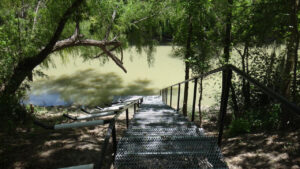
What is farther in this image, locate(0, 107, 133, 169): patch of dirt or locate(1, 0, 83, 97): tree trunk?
locate(1, 0, 83, 97): tree trunk

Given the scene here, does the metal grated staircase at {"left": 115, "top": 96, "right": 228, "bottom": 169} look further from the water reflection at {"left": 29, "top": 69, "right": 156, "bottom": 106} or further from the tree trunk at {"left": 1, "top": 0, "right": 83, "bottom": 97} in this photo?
the water reflection at {"left": 29, "top": 69, "right": 156, "bottom": 106}

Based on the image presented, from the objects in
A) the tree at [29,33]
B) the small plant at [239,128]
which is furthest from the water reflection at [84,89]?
the small plant at [239,128]

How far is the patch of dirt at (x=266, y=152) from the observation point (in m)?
2.29

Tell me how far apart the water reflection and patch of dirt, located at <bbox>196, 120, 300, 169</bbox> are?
945cm

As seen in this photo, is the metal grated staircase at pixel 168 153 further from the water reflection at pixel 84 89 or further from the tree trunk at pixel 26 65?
the water reflection at pixel 84 89

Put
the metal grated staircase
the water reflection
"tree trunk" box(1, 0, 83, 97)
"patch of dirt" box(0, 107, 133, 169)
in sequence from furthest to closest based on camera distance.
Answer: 1. the water reflection
2. "tree trunk" box(1, 0, 83, 97)
3. "patch of dirt" box(0, 107, 133, 169)
4. the metal grated staircase

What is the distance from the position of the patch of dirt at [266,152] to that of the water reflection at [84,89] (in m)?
9.45

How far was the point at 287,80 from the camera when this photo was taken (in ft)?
14.2

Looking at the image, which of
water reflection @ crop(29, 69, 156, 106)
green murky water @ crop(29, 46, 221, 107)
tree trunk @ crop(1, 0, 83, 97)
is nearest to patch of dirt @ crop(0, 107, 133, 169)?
tree trunk @ crop(1, 0, 83, 97)

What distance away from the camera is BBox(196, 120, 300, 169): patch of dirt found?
90.2 inches

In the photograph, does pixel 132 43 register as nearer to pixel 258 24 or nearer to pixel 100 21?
pixel 100 21

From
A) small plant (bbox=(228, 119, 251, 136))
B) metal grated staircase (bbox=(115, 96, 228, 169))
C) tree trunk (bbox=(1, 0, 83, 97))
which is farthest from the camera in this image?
small plant (bbox=(228, 119, 251, 136))

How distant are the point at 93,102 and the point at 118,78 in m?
4.46

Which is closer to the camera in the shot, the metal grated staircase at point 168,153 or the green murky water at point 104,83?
the metal grated staircase at point 168,153
